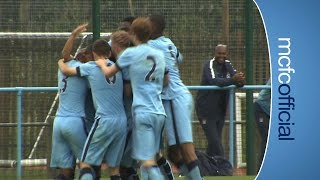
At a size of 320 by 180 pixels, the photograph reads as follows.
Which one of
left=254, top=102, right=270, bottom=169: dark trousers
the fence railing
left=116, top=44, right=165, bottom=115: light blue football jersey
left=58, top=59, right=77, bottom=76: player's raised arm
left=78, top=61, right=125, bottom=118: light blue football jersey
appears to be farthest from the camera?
left=254, top=102, right=270, bottom=169: dark trousers

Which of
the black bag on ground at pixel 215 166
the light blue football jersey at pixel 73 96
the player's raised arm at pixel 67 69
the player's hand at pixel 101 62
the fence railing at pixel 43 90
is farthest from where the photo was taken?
the black bag on ground at pixel 215 166

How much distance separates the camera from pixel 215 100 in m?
16.5

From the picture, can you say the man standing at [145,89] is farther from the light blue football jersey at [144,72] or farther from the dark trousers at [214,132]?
the dark trousers at [214,132]

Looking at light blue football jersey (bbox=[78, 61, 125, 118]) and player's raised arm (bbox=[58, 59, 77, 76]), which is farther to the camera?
player's raised arm (bbox=[58, 59, 77, 76])

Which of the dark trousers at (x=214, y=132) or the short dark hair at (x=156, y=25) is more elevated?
the short dark hair at (x=156, y=25)

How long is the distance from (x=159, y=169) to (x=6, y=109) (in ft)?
13.3

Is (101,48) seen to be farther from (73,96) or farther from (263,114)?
(263,114)

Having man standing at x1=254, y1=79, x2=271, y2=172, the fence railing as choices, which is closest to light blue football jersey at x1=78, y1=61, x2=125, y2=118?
the fence railing

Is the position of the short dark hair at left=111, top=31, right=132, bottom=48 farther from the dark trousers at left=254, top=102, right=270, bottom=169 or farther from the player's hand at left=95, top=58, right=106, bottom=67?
the dark trousers at left=254, top=102, right=270, bottom=169

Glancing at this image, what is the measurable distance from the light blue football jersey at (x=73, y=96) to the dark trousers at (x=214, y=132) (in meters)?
3.02

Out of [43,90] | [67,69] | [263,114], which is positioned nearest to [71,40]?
[67,69]

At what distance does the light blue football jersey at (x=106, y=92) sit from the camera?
13.3 meters

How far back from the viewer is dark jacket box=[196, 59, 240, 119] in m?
16.4

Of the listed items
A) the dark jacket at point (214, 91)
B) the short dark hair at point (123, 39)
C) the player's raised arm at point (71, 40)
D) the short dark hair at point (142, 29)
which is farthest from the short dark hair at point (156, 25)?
the dark jacket at point (214, 91)
